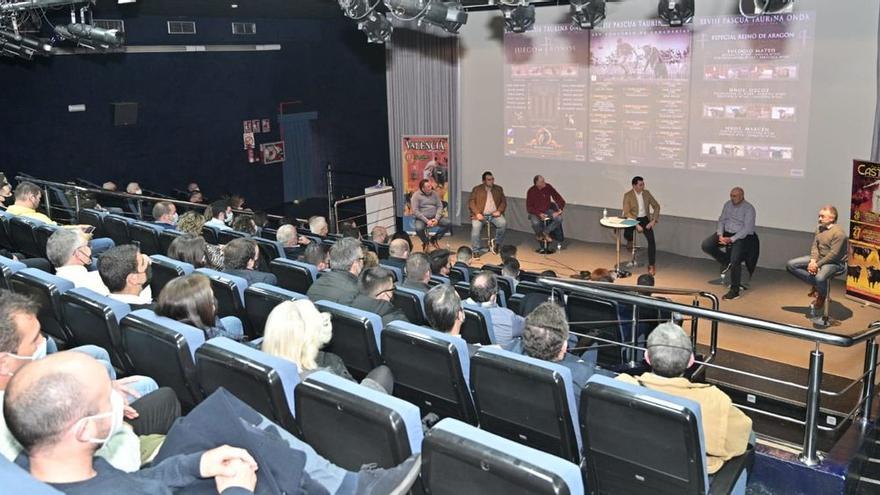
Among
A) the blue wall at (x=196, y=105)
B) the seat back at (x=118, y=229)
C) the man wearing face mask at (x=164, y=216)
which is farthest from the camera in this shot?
the blue wall at (x=196, y=105)

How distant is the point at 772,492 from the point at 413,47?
1034cm

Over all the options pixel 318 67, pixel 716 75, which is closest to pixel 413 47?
pixel 318 67

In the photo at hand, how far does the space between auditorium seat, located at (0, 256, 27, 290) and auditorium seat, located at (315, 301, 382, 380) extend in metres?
1.98

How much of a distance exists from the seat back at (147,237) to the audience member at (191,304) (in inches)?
126

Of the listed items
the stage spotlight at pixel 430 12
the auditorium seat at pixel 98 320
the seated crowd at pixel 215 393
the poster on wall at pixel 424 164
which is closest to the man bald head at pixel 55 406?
the seated crowd at pixel 215 393

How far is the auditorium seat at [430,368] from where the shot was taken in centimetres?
348

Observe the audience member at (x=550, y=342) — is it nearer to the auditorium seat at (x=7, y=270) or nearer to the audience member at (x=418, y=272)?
the audience member at (x=418, y=272)

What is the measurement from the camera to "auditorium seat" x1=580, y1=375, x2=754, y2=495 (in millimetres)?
2771

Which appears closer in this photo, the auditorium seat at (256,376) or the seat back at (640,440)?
the seat back at (640,440)

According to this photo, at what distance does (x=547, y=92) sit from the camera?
1127cm

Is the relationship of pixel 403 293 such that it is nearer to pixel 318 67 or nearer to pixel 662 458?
pixel 662 458

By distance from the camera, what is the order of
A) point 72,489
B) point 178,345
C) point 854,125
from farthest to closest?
point 854,125, point 178,345, point 72,489

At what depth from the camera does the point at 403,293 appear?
4.97 meters

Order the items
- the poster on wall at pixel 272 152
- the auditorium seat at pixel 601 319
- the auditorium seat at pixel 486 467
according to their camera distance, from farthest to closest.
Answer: the poster on wall at pixel 272 152 < the auditorium seat at pixel 601 319 < the auditorium seat at pixel 486 467
